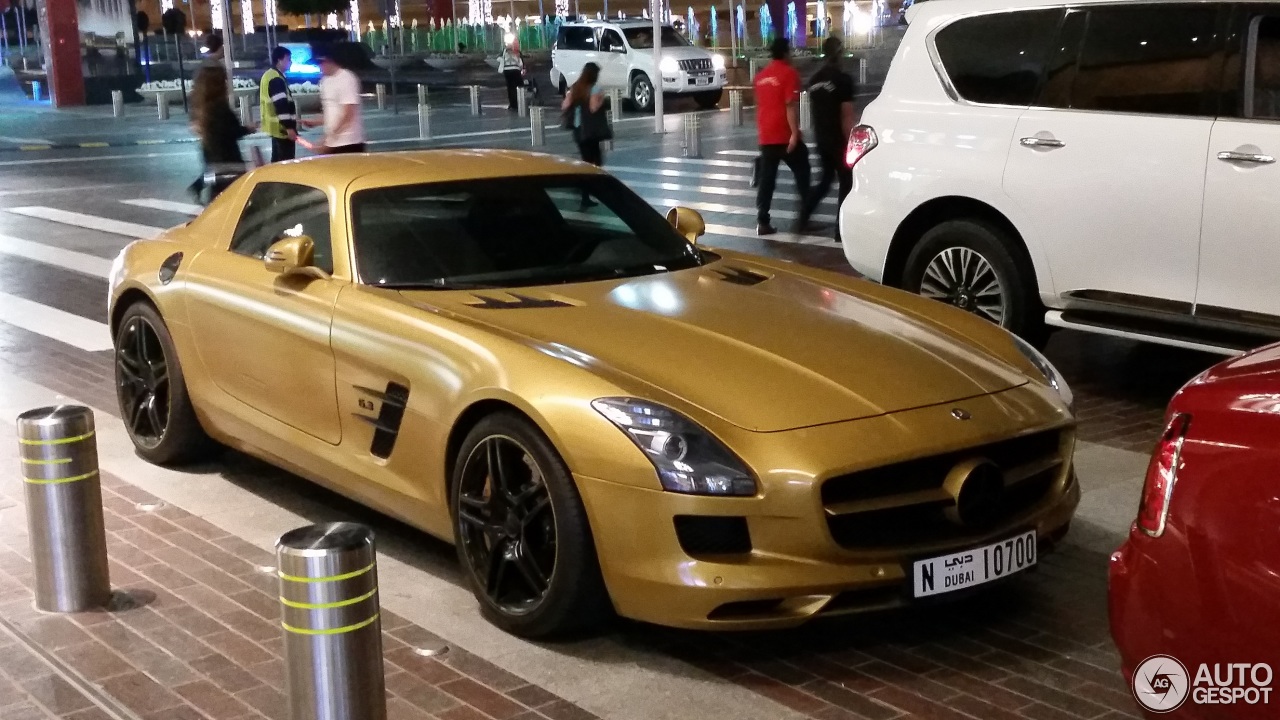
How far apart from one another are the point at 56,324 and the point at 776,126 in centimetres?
682

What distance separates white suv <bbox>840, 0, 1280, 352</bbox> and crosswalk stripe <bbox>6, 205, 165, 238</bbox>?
30.6 feet

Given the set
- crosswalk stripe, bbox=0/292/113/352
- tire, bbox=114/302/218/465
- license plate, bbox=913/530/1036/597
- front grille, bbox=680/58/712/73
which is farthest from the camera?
front grille, bbox=680/58/712/73

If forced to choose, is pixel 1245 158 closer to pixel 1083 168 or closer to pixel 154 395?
pixel 1083 168

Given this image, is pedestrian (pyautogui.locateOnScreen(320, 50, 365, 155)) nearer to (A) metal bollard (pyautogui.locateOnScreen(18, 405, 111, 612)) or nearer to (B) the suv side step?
(B) the suv side step

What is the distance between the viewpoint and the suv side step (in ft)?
23.1

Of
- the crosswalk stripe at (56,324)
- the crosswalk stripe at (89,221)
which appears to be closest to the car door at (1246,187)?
the crosswalk stripe at (56,324)

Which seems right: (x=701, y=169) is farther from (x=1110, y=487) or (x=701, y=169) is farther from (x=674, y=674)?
(x=674, y=674)

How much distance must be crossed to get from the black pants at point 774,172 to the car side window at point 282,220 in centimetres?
842

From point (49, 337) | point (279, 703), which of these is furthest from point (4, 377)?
point (279, 703)

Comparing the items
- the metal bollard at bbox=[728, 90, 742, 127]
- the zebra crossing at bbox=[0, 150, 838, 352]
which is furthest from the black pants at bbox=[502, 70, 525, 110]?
the zebra crossing at bbox=[0, 150, 838, 352]

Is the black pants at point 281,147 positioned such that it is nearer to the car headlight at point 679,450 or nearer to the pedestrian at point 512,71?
the car headlight at point 679,450

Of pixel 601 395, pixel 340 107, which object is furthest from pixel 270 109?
pixel 601 395

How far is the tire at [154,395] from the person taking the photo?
6.73 m

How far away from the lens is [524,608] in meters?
4.84
